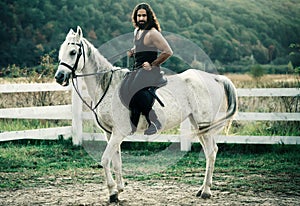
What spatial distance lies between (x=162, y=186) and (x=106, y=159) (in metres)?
1.26

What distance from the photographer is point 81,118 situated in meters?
9.32

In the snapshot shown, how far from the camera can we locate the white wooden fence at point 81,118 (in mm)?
8430

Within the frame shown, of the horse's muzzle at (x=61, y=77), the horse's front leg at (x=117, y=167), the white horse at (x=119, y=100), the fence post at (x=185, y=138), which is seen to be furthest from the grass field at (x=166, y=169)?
the horse's muzzle at (x=61, y=77)

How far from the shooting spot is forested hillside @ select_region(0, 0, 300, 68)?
29844 millimetres

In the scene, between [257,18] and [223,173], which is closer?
[223,173]

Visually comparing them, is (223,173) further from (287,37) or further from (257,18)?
(257,18)

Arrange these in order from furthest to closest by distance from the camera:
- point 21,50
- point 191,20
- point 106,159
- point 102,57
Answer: point 191,20 < point 21,50 < point 102,57 < point 106,159

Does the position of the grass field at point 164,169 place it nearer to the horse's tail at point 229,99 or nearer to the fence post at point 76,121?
the fence post at point 76,121

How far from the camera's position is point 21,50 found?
2950cm

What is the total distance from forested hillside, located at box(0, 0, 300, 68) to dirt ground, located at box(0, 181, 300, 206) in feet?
73.9

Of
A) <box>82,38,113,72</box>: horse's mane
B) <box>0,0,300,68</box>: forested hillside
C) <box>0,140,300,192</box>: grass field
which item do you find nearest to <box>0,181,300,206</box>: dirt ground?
<box>0,140,300,192</box>: grass field

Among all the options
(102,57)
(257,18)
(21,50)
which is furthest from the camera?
(257,18)

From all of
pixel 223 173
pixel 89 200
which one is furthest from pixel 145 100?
pixel 223 173

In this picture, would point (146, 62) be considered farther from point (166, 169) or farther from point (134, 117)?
point (166, 169)
